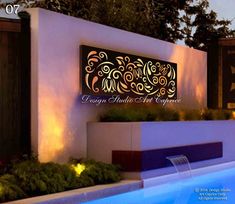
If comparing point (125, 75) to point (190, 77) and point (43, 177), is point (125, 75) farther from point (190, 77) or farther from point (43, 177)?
point (43, 177)

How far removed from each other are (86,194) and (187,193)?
94.7 inches

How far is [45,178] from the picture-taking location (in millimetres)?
8523

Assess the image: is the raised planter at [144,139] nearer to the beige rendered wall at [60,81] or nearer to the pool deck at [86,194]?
the beige rendered wall at [60,81]

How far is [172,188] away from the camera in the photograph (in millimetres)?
10734

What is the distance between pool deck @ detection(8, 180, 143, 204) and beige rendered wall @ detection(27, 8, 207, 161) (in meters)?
1.29

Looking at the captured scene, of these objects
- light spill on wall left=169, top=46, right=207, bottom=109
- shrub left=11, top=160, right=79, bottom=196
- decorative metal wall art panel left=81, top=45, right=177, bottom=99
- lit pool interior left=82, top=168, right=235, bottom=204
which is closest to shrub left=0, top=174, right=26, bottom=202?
shrub left=11, top=160, right=79, bottom=196

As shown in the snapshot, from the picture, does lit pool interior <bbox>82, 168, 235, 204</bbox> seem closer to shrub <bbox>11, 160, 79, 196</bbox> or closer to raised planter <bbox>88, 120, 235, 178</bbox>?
raised planter <bbox>88, 120, 235, 178</bbox>

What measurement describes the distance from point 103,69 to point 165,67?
8.88 ft

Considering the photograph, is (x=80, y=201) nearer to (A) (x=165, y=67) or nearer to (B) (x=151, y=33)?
(A) (x=165, y=67)

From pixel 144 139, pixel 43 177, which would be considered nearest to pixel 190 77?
pixel 144 139

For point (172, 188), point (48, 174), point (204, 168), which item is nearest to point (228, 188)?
point (172, 188)

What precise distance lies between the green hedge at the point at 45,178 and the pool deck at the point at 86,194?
18 centimetres

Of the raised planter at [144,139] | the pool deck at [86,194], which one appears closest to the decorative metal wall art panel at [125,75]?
the raised planter at [144,139]

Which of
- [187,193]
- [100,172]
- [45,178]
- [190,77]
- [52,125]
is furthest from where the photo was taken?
[190,77]
